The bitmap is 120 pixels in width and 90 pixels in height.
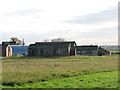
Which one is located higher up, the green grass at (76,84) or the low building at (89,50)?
the low building at (89,50)

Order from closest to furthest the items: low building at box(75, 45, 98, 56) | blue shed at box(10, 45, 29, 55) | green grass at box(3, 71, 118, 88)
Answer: green grass at box(3, 71, 118, 88)
low building at box(75, 45, 98, 56)
blue shed at box(10, 45, 29, 55)

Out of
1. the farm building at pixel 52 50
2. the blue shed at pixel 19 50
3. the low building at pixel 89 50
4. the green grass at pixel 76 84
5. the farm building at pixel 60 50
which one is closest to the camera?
the green grass at pixel 76 84

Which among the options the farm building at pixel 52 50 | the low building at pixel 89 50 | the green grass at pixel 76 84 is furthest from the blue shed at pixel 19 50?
the green grass at pixel 76 84

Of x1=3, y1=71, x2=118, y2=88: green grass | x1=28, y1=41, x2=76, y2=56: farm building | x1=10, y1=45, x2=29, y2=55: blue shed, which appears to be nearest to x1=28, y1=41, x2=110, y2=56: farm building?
x1=28, y1=41, x2=76, y2=56: farm building

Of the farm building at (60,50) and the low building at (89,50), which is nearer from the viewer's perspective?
the farm building at (60,50)

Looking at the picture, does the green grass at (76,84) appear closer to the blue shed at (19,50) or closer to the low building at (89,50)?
the low building at (89,50)

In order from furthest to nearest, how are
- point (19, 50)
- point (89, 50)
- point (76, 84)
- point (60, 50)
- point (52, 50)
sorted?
point (19, 50), point (89, 50), point (52, 50), point (60, 50), point (76, 84)

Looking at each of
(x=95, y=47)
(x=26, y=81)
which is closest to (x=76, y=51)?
(x=95, y=47)

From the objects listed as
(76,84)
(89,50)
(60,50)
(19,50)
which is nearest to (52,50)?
(60,50)

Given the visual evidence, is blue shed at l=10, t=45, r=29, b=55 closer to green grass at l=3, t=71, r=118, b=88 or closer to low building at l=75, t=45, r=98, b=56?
low building at l=75, t=45, r=98, b=56

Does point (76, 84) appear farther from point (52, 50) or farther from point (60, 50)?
point (52, 50)

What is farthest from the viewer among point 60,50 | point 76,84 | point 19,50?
point 19,50

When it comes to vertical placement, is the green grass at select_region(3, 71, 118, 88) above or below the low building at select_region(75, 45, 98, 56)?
below

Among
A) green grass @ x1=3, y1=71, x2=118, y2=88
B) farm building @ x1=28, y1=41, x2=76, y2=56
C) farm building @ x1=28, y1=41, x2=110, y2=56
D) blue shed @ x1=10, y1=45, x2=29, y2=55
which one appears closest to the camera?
green grass @ x1=3, y1=71, x2=118, y2=88
